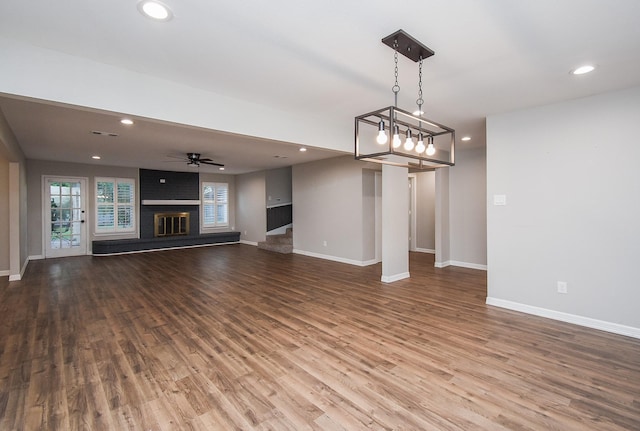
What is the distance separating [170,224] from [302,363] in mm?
8569

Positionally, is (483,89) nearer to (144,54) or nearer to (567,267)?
(567,267)

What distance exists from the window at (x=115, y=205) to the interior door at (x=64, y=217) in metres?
0.35

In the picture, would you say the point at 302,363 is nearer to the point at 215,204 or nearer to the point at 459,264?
the point at 459,264

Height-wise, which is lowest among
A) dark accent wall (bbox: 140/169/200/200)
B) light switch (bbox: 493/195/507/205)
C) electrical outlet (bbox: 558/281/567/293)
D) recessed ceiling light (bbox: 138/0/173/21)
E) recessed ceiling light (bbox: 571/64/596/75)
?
electrical outlet (bbox: 558/281/567/293)

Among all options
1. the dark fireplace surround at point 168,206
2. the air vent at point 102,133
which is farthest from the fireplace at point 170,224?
the air vent at point 102,133

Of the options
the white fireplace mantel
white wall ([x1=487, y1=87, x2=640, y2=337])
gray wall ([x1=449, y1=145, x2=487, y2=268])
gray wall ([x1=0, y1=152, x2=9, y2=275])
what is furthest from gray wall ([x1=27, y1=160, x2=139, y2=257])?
white wall ([x1=487, y1=87, x2=640, y2=337])

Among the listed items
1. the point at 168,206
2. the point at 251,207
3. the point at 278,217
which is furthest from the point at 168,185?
the point at 278,217

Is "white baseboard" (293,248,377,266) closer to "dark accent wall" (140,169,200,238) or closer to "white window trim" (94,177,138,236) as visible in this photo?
"dark accent wall" (140,169,200,238)

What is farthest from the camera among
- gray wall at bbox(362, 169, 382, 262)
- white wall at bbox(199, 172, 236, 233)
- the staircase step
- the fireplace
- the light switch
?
white wall at bbox(199, 172, 236, 233)

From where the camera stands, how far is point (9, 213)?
5.37 meters

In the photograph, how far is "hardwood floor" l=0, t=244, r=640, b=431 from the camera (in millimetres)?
1916

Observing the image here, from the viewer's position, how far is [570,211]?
342 cm

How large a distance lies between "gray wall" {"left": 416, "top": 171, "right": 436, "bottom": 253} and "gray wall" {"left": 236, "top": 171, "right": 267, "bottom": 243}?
15.1ft

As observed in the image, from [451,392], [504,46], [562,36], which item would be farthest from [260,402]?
[562,36]
